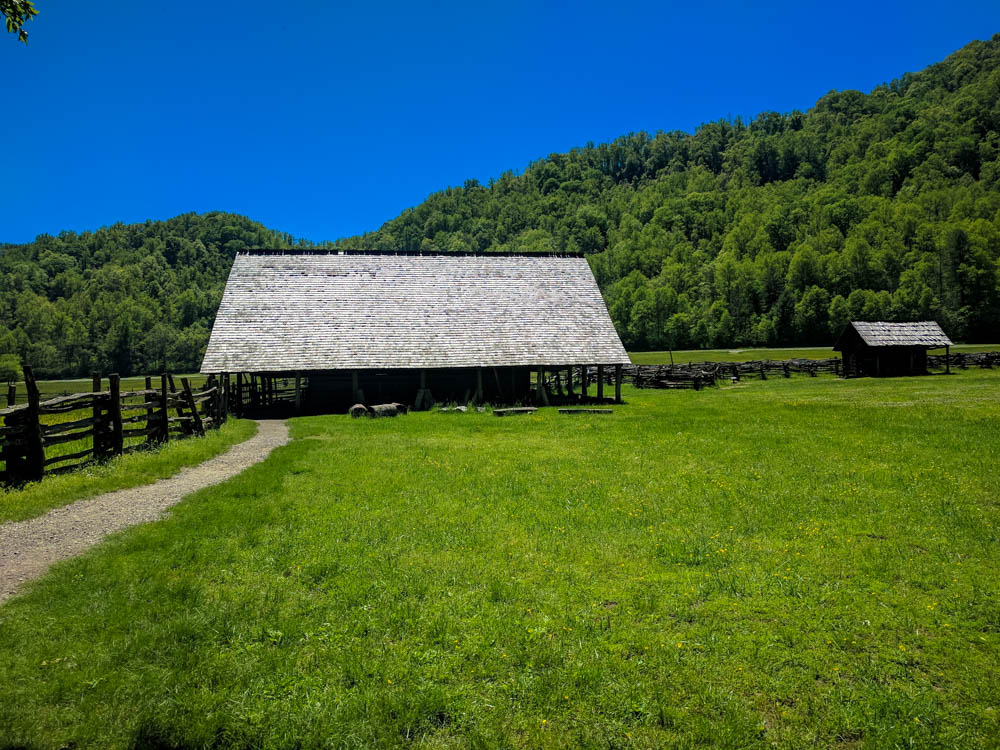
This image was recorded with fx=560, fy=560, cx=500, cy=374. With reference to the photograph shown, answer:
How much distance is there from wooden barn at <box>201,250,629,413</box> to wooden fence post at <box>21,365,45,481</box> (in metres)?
15.3

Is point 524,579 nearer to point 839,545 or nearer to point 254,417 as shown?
point 839,545

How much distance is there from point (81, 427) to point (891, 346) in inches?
2006

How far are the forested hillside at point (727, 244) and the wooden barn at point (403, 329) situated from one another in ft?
251

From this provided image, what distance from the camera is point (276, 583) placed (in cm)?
678

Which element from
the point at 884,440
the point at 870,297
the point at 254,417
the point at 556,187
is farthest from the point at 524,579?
the point at 556,187

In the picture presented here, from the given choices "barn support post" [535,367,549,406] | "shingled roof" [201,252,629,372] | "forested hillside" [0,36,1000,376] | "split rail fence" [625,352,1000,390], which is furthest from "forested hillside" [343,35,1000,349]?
"barn support post" [535,367,549,406]

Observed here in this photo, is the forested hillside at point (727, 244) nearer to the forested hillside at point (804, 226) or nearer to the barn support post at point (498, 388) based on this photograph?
the forested hillside at point (804, 226)

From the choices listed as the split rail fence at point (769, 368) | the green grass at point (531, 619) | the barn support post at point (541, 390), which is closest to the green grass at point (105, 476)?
the green grass at point (531, 619)

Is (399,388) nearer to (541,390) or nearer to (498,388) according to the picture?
(498,388)

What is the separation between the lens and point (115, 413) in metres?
13.7

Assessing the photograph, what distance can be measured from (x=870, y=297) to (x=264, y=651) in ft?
349

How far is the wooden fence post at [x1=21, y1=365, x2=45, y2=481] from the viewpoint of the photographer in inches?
439

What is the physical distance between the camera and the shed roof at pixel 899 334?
4386cm

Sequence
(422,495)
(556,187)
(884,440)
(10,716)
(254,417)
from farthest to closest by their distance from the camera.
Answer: (556,187) → (254,417) → (884,440) → (422,495) → (10,716)
